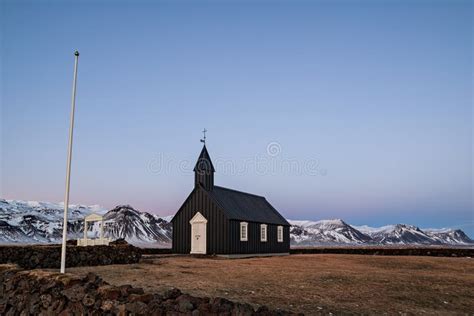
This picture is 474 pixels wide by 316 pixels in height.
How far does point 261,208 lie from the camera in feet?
140

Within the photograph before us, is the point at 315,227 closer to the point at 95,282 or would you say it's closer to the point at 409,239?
the point at 409,239

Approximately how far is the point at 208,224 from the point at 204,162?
5.55m

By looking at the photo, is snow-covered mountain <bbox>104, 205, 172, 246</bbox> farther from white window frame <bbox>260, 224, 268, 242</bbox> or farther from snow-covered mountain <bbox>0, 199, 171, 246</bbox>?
white window frame <bbox>260, 224, 268, 242</bbox>

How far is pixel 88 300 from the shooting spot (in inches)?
332

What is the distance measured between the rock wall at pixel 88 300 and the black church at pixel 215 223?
22.2 m

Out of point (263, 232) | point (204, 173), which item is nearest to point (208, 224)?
point (204, 173)

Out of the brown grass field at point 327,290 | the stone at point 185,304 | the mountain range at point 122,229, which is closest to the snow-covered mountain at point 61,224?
the mountain range at point 122,229

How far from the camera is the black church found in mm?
33656

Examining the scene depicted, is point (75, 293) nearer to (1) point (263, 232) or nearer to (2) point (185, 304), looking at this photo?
(2) point (185, 304)

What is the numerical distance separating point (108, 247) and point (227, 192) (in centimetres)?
1569

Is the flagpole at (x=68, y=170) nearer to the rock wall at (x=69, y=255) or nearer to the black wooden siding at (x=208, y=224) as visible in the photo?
the rock wall at (x=69, y=255)

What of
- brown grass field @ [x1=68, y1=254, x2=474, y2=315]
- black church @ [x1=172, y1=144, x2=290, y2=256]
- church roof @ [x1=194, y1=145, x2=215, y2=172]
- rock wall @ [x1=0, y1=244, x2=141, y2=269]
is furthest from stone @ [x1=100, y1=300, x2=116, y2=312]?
church roof @ [x1=194, y1=145, x2=215, y2=172]

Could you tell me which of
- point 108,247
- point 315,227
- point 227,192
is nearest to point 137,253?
point 108,247

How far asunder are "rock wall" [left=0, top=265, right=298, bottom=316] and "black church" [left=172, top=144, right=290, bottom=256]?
22.2 meters
